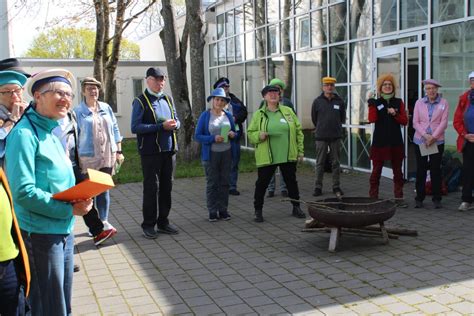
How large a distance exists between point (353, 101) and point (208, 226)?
5.83m

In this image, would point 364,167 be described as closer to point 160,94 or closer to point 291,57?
point 291,57

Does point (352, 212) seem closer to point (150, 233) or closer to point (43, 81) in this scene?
point (150, 233)

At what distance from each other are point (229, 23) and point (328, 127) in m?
10.6

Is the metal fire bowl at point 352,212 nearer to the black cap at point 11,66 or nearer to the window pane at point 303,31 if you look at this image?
the black cap at point 11,66

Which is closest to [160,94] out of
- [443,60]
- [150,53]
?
[443,60]

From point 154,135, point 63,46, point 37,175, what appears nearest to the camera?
point 37,175

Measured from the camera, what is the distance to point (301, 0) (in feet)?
47.0

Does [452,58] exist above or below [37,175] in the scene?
above

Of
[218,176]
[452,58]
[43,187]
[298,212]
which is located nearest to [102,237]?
[218,176]

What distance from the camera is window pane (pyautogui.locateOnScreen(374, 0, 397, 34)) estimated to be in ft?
35.7

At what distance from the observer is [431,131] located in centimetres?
819

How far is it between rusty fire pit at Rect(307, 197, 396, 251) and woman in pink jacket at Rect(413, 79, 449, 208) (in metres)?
2.00

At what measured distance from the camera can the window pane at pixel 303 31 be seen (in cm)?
1398

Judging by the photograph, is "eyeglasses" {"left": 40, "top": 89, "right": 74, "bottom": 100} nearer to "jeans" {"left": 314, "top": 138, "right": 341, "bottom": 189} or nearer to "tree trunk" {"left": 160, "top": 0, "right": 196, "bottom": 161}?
"jeans" {"left": 314, "top": 138, "right": 341, "bottom": 189}
